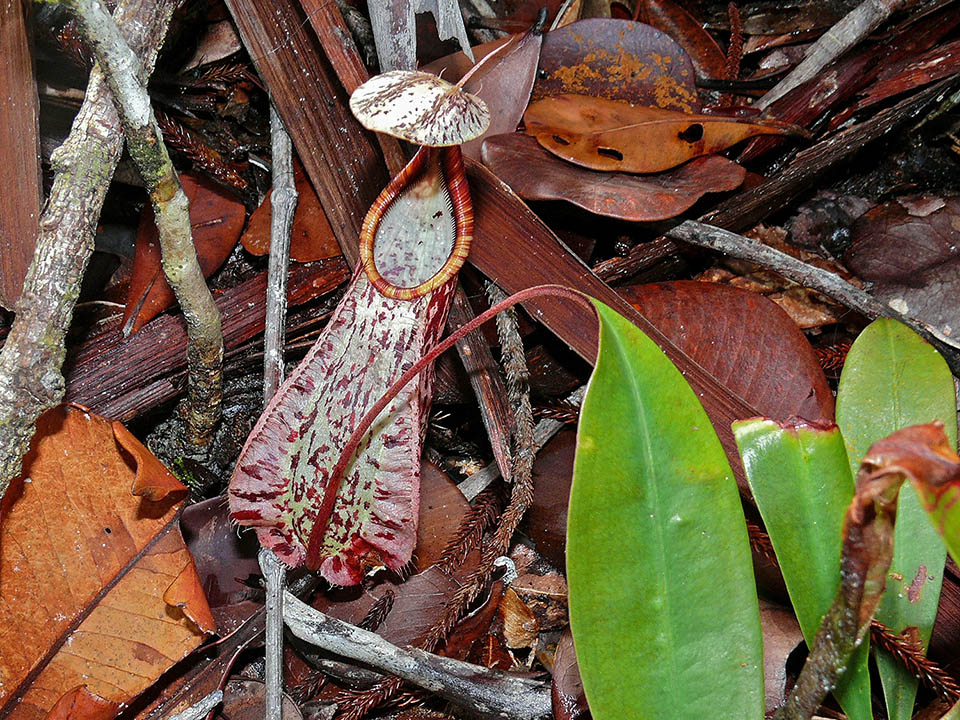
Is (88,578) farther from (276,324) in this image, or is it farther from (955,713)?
(955,713)

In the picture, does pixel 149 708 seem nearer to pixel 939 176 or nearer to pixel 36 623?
pixel 36 623

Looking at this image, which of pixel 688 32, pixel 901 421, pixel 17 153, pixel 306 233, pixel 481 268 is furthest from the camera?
pixel 688 32

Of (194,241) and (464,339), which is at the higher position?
(194,241)

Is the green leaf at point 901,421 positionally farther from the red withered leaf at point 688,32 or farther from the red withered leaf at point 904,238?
the red withered leaf at point 688,32

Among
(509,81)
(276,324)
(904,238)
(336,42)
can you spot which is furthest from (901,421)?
(336,42)

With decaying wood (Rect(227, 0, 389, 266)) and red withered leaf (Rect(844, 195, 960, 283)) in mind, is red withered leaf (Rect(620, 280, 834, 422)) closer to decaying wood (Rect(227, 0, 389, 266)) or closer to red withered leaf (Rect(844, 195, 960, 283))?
red withered leaf (Rect(844, 195, 960, 283))

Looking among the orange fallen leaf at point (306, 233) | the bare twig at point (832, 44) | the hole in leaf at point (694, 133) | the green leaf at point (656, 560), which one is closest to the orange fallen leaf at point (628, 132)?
the hole in leaf at point (694, 133)
